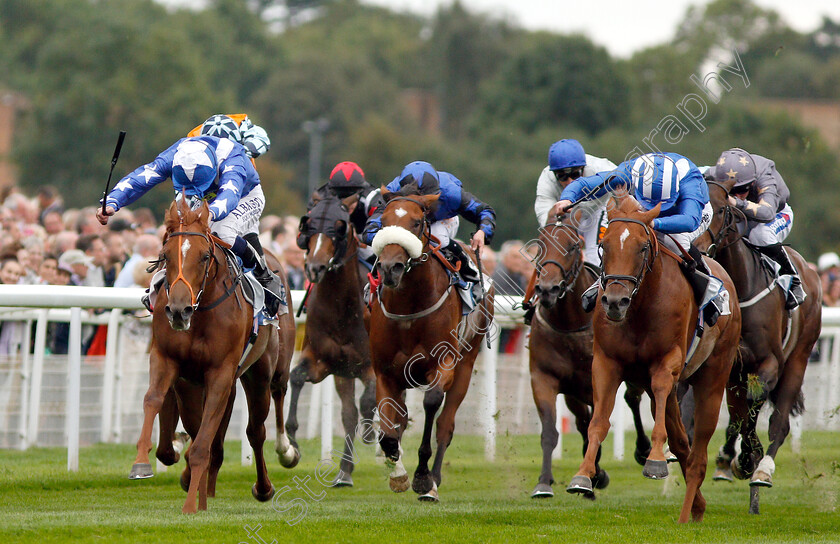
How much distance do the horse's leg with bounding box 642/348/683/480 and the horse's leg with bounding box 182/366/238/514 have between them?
7.85 ft

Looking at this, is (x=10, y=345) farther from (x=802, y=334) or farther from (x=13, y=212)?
(x=802, y=334)

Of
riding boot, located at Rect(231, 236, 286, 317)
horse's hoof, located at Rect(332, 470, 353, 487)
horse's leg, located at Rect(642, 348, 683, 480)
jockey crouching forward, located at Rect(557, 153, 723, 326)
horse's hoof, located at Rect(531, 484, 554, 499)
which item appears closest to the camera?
horse's leg, located at Rect(642, 348, 683, 480)

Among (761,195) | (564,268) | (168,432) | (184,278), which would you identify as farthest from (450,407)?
(761,195)

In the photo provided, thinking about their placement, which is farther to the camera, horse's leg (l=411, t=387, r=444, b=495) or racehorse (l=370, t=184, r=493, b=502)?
horse's leg (l=411, t=387, r=444, b=495)

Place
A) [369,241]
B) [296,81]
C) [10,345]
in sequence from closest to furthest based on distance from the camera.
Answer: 1. [369,241]
2. [10,345]
3. [296,81]

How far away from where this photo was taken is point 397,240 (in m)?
7.53

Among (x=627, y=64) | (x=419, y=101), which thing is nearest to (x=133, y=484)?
(x=627, y=64)

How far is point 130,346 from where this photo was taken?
10750mm

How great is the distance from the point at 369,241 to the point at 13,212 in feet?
18.8

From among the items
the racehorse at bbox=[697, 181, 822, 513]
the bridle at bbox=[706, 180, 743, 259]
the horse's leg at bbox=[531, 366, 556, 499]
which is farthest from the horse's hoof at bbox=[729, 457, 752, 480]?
the bridle at bbox=[706, 180, 743, 259]

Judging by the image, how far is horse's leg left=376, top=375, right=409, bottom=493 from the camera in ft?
26.0

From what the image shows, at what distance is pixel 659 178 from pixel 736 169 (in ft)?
5.20

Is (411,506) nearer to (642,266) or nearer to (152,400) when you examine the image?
(152,400)

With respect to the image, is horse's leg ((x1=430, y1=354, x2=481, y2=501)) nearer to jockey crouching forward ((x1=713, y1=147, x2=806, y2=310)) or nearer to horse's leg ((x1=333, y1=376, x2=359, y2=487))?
horse's leg ((x1=333, y1=376, x2=359, y2=487))
